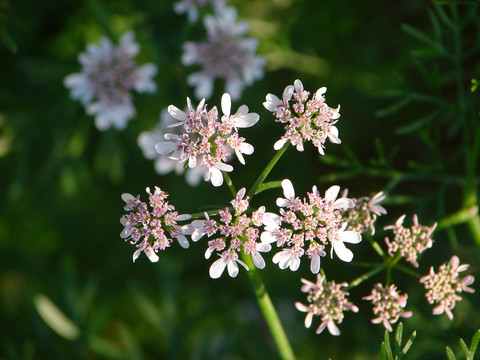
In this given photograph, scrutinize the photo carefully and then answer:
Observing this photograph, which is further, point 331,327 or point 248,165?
point 248,165

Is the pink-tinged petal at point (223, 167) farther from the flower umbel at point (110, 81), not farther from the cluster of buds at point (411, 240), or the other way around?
the flower umbel at point (110, 81)

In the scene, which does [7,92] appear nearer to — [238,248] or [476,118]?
[238,248]

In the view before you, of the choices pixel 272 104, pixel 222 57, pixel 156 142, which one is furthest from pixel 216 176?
pixel 222 57

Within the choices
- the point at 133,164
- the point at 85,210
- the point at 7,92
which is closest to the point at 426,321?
the point at 133,164

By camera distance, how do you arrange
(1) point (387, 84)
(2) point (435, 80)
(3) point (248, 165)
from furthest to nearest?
(3) point (248, 165) < (1) point (387, 84) < (2) point (435, 80)

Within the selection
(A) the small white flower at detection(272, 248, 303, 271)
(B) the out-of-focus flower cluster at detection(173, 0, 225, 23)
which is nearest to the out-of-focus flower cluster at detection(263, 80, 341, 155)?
(A) the small white flower at detection(272, 248, 303, 271)

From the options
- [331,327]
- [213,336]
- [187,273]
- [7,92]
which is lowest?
[331,327]

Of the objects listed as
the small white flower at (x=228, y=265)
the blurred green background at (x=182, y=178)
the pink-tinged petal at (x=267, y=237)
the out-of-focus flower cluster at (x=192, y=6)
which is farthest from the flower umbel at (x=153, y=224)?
the out-of-focus flower cluster at (x=192, y=6)
